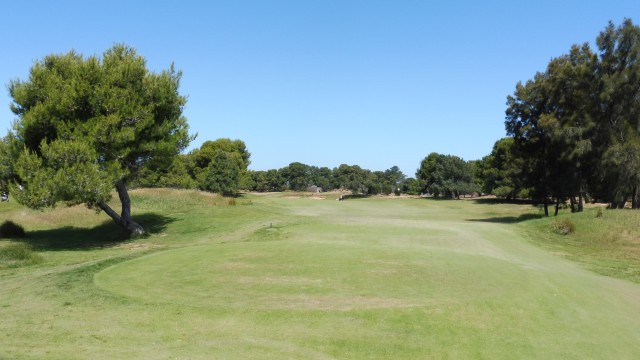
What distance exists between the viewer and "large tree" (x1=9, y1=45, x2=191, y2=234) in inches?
988

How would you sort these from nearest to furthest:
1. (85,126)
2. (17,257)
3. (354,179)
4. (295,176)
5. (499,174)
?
1. (17,257)
2. (85,126)
3. (499,174)
4. (354,179)
5. (295,176)

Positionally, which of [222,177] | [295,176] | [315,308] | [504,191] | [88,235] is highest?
[295,176]

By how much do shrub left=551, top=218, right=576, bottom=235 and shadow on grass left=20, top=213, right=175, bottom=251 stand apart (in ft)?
86.2

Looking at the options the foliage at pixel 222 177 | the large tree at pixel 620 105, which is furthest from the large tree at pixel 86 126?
the foliage at pixel 222 177

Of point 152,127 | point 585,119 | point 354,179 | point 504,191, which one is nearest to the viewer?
point 152,127

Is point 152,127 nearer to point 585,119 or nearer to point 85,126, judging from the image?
point 85,126

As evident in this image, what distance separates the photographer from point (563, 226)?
31297mm

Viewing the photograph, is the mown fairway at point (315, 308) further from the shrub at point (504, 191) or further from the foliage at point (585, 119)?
the shrub at point (504, 191)

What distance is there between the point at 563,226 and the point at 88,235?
104ft

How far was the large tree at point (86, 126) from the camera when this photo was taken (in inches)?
988

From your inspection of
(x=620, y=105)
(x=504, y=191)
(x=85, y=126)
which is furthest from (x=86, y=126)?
(x=504, y=191)

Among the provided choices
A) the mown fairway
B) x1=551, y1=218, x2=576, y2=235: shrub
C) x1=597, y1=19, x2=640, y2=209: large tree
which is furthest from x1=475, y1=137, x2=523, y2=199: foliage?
the mown fairway

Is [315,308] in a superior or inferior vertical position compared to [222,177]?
inferior

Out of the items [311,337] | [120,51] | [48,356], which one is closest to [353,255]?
[311,337]
